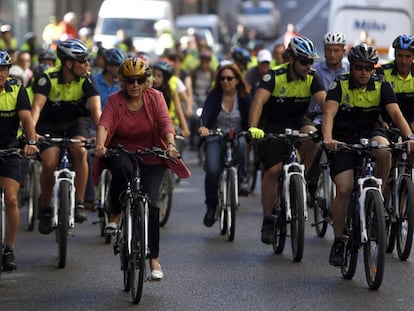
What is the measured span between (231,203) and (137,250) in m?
3.71


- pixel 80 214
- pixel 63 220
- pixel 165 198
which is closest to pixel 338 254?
pixel 63 220

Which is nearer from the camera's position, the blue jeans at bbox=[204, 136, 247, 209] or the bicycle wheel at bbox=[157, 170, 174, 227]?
the blue jeans at bbox=[204, 136, 247, 209]

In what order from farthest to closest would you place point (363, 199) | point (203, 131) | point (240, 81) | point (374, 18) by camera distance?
1. point (374, 18)
2. point (240, 81)
3. point (203, 131)
4. point (363, 199)

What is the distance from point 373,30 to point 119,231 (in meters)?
24.1

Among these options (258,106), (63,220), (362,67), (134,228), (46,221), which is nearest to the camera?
(134,228)

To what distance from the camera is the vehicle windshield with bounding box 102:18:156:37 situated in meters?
37.7

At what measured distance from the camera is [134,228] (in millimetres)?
10266

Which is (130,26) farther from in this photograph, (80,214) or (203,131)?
(80,214)

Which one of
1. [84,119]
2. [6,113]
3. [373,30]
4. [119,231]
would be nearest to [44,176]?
[84,119]

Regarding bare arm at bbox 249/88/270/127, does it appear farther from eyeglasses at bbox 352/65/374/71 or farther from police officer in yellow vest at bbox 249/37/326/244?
eyeglasses at bbox 352/65/374/71

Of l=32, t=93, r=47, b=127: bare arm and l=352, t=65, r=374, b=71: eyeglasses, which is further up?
l=352, t=65, r=374, b=71: eyeglasses

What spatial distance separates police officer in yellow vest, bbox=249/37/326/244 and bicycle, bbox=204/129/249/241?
1.96 ft

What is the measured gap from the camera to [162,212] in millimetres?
→ 15312

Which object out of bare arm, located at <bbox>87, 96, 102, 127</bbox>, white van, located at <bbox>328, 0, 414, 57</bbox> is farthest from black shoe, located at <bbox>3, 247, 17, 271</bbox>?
white van, located at <bbox>328, 0, 414, 57</bbox>
